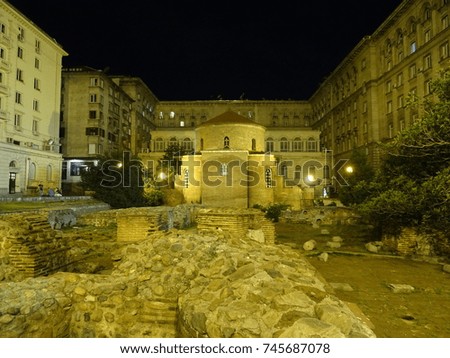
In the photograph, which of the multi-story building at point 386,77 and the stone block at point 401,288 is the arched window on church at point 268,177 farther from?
the stone block at point 401,288

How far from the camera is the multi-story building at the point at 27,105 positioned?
31.0m

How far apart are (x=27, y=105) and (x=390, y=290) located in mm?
40264

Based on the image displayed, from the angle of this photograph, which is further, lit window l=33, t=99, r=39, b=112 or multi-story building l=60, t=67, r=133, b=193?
multi-story building l=60, t=67, r=133, b=193

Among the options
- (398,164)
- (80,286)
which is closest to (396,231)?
(398,164)

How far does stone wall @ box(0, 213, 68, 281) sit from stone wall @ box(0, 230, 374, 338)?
248 cm

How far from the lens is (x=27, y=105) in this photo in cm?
3484

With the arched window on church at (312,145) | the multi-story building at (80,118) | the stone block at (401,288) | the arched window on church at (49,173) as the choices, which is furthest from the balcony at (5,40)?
the arched window on church at (312,145)

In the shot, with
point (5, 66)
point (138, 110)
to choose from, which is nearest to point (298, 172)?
point (138, 110)

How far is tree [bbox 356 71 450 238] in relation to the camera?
10664 mm

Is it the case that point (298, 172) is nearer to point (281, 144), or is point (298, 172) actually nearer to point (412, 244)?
point (281, 144)

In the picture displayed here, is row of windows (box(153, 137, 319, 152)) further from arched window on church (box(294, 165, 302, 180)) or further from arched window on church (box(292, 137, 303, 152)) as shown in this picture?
arched window on church (box(294, 165, 302, 180))

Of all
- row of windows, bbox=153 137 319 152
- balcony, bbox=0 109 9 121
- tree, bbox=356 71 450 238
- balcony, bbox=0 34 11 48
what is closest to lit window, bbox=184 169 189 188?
A: balcony, bbox=0 109 9 121

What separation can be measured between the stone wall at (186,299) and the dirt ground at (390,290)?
2.86 metres

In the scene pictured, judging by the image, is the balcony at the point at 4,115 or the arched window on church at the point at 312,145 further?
the arched window on church at the point at 312,145
